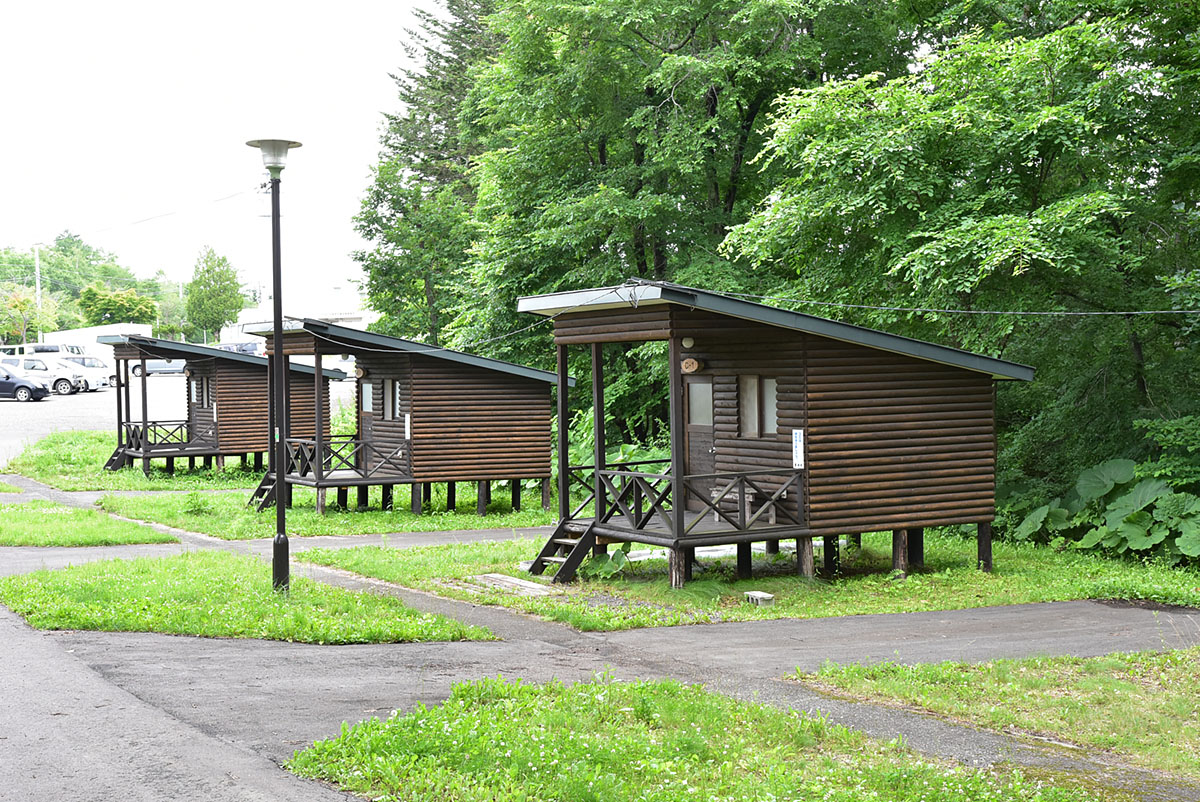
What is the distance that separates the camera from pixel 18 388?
2041 inches

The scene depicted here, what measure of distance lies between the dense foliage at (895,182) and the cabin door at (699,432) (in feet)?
12.3

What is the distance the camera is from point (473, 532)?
20.8 metres

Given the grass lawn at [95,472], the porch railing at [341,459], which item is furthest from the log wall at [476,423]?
the grass lawn at [95,472]

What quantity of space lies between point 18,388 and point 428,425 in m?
36.8

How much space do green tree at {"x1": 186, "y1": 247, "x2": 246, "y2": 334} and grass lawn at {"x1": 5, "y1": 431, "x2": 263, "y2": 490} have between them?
5208 cm

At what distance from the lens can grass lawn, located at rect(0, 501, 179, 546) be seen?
679 inches

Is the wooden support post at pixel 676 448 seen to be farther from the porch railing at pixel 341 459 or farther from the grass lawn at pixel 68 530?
the porch railing at pixel 341 459

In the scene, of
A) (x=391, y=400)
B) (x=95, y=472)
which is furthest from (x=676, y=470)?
(x=95, y=472)

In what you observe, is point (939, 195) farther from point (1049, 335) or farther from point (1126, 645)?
point (1126, 645)

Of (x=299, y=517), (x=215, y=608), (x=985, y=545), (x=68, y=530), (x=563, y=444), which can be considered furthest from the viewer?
(x=299, y=517)

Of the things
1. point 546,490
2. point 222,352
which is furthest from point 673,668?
point 222,352

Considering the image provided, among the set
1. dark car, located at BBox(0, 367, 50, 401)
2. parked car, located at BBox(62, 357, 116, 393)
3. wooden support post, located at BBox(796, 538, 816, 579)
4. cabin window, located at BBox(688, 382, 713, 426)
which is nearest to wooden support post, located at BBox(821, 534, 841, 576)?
wooden support post, located at BBox(796, 538, 816, 579)

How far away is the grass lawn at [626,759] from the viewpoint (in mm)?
6270

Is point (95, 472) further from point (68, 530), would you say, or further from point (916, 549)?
point (916, 549)
